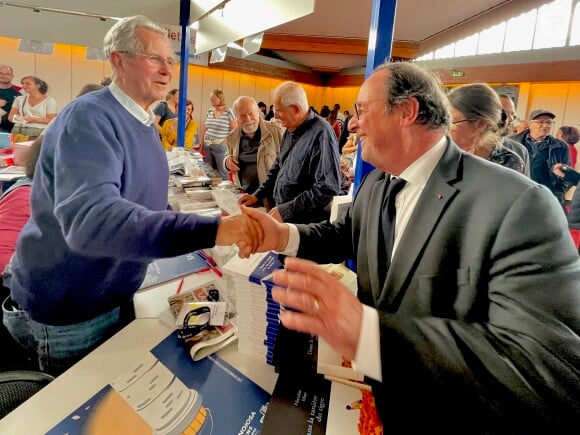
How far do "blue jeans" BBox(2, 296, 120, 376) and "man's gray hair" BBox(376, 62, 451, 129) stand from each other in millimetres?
1276

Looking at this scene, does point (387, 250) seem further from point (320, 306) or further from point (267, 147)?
point (267, 147)

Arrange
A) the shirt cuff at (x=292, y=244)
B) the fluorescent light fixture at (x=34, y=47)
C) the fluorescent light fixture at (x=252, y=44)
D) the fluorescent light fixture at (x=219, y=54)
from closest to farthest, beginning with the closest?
the shirt cuff at (x=292, y=244) → the fluorescent light fixture at (x=252, y=44) → the fluorescent light fixture at (x=219, y=54) → the fluorescent light fixture at (x=34, y=47)

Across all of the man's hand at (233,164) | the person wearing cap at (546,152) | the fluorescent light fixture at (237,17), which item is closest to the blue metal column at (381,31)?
the fluorescent light fixture at (237,17)

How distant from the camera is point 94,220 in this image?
3.06 ft

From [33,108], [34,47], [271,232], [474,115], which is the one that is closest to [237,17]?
[474,115]

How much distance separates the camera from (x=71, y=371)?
3.79ft

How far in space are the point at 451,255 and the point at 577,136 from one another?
5.92 m

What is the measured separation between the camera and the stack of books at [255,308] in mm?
1160

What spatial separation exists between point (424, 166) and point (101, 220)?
89cm

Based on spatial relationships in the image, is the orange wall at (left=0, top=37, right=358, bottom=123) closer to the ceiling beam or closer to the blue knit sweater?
the ceiling beam

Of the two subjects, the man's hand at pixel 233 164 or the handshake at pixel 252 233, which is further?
the man's hand at pixel 233 164

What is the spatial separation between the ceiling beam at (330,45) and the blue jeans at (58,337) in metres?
9.91

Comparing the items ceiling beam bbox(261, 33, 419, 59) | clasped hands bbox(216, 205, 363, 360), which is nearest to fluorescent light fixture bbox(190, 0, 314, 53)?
clasped hands bbox(216, 205, 363, 360)

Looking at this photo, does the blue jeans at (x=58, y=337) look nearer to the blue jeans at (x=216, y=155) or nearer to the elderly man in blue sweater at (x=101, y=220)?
the elderly man in blue sweater at (x=101, y=220)
